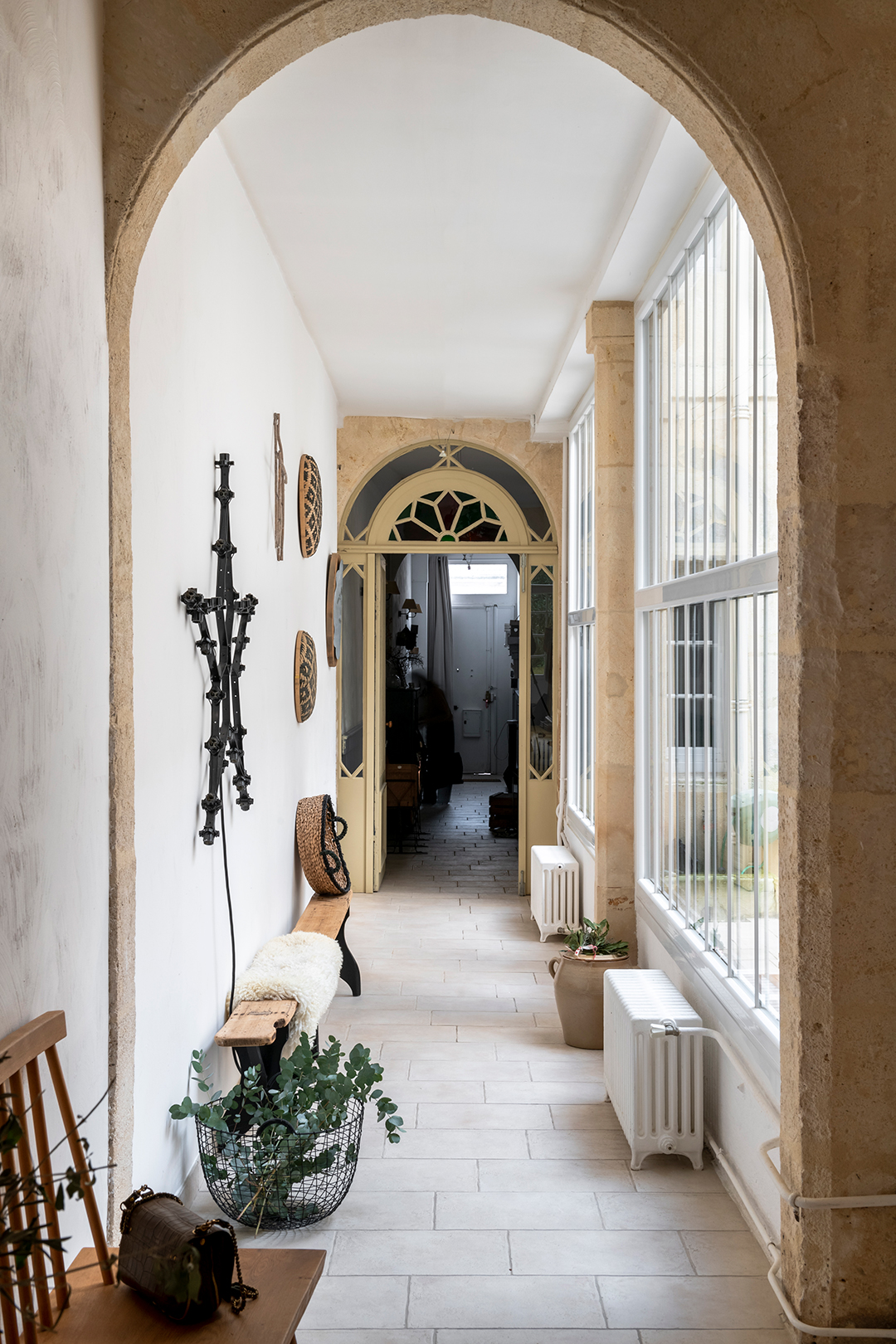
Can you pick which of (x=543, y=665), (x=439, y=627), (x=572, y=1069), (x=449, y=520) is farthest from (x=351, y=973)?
(x=439, y=627)

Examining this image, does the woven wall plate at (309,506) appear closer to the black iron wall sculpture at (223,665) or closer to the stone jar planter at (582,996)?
the black iron wall sculpture at (223,665)

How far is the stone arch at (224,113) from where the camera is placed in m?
2.04

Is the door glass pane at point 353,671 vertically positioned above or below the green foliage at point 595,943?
above

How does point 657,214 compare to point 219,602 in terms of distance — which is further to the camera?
point 657,214

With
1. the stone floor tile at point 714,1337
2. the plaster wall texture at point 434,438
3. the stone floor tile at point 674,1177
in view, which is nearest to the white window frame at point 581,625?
the plaster wall texture at point 434,438

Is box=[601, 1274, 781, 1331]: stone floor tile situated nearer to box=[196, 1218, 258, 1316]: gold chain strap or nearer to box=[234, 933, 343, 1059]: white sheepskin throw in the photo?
box=[196, 1218, 258, 1316]: gold chain strap

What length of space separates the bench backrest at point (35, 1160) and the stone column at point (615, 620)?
10.9 feet

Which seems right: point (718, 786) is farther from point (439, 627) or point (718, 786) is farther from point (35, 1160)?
point (439, 627)

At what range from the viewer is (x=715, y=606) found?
336 cm

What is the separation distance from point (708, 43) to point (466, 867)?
22.2 ft

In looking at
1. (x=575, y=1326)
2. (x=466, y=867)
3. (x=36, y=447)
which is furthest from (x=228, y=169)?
(x=466, y=867)

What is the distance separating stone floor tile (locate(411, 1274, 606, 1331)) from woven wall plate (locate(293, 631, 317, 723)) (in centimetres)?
287

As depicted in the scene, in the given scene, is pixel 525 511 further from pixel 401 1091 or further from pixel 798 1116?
pixel 798 1116

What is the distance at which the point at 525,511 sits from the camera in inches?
297
